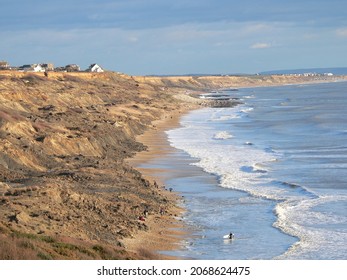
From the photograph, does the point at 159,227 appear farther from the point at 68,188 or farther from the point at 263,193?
the point at 263,193

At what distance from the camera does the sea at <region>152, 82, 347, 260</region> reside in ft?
80.9

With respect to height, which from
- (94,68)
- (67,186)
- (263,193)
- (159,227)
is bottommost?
(263,193)

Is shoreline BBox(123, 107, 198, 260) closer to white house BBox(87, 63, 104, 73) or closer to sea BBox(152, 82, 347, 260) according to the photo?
sea BBox(152, 82, 347, 260)

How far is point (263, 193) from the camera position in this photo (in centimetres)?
3475

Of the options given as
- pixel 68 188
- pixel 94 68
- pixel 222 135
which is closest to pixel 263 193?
pixel 68 188

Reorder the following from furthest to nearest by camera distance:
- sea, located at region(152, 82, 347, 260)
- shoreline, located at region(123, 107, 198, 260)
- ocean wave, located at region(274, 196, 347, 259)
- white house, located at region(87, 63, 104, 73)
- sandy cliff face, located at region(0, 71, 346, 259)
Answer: white house, located at region(87, 63, 104, 73)
sea, located at region(152, 82, 347, 260)
shoreline, located at region(123, 107, 198, 260)
ocean wave, located at region(274, 196, 347, 259)
sandy cliff face, located at region(0, 71, 346, 259)

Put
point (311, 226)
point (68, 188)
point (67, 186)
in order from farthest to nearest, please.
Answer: point (67, 186) < point (68, 188) < point (311, 226)

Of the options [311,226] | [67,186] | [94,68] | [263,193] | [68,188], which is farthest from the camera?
[94,68]

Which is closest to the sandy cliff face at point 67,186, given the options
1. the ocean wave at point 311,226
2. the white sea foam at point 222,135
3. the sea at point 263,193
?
the sea at point 263,193

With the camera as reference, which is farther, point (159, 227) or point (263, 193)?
point (263, 193)

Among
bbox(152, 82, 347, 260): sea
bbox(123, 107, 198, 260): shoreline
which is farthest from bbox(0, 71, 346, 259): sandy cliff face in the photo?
bbox(152, 82, 347, 260): sea

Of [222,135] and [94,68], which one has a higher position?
[94,68]

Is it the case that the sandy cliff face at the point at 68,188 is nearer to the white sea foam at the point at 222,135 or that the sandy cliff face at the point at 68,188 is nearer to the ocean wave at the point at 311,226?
the ocean wave at the point at 311,226
